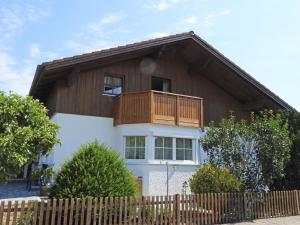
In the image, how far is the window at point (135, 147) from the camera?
16.0m

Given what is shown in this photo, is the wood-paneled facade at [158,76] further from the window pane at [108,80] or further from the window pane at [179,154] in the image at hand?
the window pane at [179,154]

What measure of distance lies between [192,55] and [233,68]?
2.46 meters

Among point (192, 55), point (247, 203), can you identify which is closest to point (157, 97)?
point (192, 55)

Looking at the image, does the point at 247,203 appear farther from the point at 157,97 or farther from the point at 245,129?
the point at 157,97

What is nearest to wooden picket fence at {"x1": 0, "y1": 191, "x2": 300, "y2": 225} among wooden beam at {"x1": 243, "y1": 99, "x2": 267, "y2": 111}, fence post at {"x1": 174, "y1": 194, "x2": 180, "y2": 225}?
fence post at {"x1": 174, "y1": 194, "x2": 180, "y2": 225}

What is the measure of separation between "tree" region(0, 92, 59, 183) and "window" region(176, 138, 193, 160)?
9103mm

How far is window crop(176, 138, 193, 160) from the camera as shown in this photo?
54.9 ft

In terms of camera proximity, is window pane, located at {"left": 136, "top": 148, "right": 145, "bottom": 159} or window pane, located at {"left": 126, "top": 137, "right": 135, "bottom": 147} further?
window pane, located at {"left": 126, "top": 137, "right": 135, "bottom": 147}

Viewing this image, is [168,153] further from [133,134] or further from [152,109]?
[152,109]

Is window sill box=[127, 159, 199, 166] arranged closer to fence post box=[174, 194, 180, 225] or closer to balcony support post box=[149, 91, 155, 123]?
balcony support post box=[149, 91, 155, 123]

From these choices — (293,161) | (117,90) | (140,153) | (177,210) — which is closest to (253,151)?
(293,161)

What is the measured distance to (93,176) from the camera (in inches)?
351

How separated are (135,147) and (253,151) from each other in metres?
5.69

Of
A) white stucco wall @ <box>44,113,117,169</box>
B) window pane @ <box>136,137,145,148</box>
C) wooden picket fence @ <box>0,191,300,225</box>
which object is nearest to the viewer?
wooden picket fence @ <box>0,191,300,225</box>
